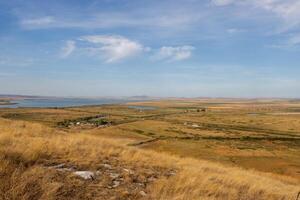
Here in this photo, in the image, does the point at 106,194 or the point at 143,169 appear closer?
the point at 106,194

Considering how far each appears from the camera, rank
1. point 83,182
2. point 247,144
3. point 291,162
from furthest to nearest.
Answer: point 247,144, point 291,162, point 83,182

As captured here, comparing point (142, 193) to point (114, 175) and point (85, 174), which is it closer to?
point (114, 175)

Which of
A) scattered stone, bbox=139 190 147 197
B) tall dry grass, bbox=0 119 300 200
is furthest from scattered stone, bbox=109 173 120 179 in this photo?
scattered stone, bbox=139 190 147 197

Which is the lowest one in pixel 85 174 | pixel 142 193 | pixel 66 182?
pixel 142 193

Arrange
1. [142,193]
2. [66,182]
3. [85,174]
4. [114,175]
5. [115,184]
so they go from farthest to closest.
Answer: [114,175] → [85,174] → [115,184] → [142,193] → [66,182]

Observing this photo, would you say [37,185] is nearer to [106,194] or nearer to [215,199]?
[106,194]

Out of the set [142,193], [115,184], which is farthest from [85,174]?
[142,193]

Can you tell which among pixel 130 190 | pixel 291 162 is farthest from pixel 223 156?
pixel 130 190

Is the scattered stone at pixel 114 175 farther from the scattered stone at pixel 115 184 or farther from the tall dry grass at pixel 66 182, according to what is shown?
the tall dry grass at pixel 66 182

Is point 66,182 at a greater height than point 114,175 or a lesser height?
greater

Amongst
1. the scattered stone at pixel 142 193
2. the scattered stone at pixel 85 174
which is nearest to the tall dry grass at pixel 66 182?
the scattered stone at pixel 142 193

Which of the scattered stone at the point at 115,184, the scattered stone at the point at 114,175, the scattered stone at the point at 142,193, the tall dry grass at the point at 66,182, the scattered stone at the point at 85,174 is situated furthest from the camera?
the scattered stone at the point at 114,175
